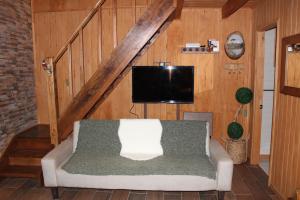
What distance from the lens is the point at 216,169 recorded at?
9.37ft

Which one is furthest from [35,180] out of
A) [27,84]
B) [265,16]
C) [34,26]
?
[265,16]

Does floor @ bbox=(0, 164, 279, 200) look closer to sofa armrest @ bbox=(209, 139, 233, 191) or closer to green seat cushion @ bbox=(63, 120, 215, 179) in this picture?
sofa armrest @ bbox=(209, 139, 233, 191)

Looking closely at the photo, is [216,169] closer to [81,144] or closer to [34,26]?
[81,144]

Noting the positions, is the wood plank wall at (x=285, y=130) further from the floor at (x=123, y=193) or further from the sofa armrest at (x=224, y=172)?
the sofa armrest at (x=224, y=172)

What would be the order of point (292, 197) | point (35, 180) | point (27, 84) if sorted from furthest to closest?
1. point (27, 84)
2. point (35, 180)
3. point (292, 197)

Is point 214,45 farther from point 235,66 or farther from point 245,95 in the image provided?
point 245,95

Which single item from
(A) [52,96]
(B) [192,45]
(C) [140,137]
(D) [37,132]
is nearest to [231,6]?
(B) [192,45]

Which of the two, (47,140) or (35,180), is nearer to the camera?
(35,180)

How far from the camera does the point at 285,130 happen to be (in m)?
2.98

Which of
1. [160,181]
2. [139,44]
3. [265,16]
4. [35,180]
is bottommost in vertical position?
[35,180]

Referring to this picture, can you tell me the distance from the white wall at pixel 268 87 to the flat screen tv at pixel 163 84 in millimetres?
1258

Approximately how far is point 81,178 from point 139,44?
6.47 feet

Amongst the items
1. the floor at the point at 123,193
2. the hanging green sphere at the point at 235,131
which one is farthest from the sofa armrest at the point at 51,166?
the hanging green sphere at the point at 235,131

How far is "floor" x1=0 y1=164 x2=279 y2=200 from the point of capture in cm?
312
